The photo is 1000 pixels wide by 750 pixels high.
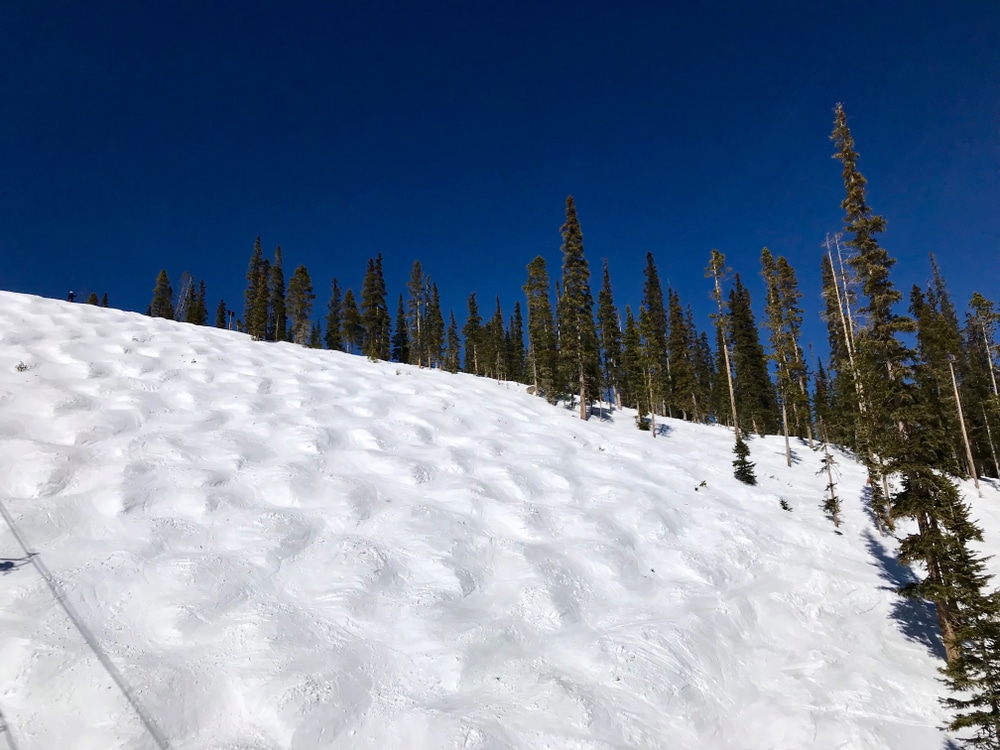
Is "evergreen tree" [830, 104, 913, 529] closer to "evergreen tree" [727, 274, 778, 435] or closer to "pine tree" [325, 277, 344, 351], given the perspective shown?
"evergreen tree" [727, 274, 778, 435]

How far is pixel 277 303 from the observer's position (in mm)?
66625

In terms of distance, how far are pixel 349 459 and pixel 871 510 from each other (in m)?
Result: 24.4

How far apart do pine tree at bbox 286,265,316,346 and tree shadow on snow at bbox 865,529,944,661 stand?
61.4 metres

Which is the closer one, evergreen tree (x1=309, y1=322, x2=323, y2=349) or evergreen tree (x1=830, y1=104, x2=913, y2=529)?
evergreen tree (x1=830, y1=104, x2=913, y2=529)

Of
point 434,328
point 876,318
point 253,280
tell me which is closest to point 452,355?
point 434,328

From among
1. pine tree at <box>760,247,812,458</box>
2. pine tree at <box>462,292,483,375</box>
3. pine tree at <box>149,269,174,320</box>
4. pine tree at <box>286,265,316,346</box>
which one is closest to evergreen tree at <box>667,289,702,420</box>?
pine tree at <box>760,247,812,458</box>

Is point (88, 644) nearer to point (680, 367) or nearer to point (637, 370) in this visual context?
point (637, 370)

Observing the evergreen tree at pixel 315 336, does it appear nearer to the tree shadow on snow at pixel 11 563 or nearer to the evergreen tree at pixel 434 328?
the evergreen tree at pixel 434 328

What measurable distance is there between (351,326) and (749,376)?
4992 cm

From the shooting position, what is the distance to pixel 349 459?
54.3 feet

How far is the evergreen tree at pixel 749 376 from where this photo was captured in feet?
161

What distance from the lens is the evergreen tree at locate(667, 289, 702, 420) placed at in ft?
176

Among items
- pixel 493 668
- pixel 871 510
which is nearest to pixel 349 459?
pixel 493 668

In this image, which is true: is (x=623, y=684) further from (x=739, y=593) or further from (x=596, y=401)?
(x=596, y=401)
